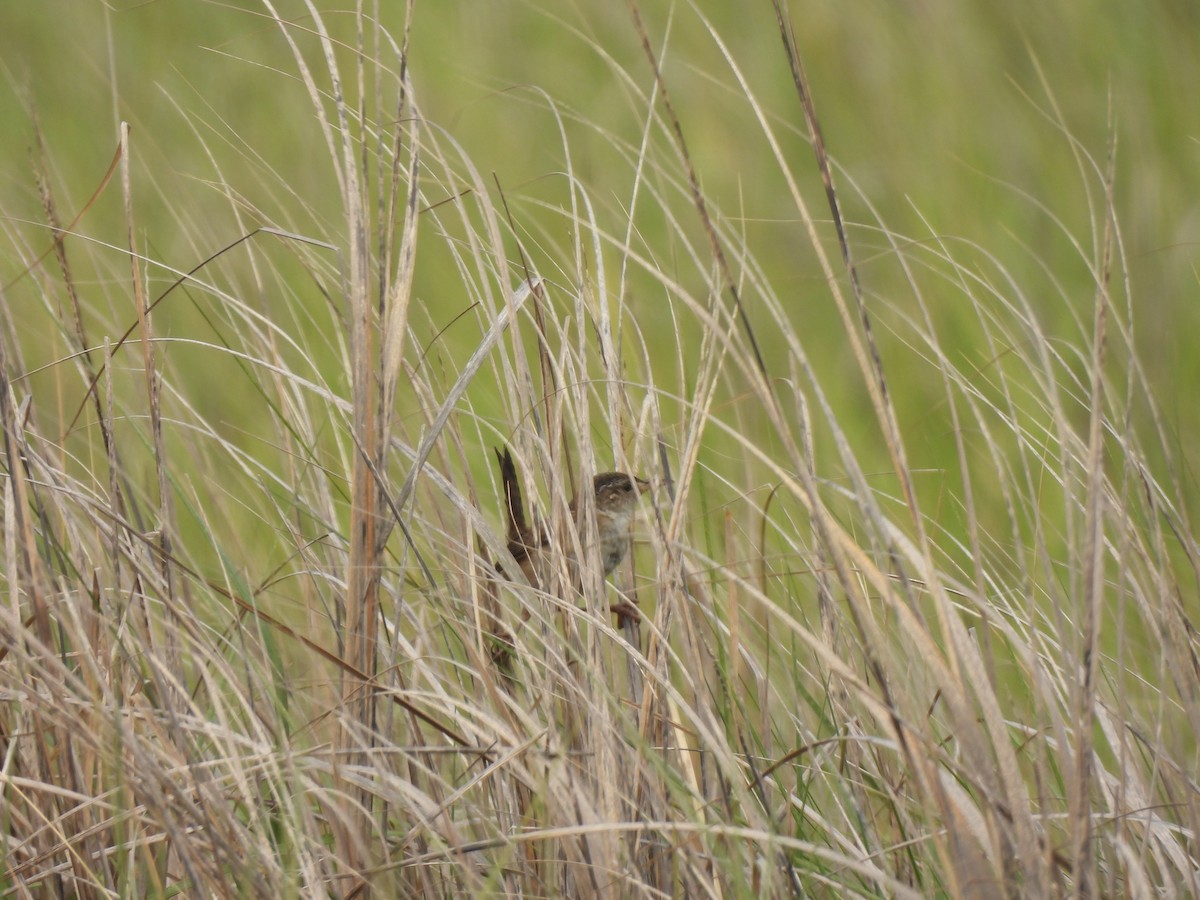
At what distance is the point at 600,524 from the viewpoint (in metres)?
1.99

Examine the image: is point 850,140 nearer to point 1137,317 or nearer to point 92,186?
point 1137,317

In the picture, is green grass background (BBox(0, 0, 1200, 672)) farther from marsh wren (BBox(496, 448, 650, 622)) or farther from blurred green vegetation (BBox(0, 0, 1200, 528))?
marsh wren (BBox(496, 448, 650, 622))

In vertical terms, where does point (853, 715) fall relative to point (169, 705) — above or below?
below

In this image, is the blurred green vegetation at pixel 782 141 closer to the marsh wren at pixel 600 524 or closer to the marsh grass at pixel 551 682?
the marsh wren at pixel 600 524

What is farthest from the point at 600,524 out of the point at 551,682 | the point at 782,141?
the point at 782,141

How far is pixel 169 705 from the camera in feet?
4.38

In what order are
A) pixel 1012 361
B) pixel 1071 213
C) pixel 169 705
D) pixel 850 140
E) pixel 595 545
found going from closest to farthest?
pixel 169 705
pixel 595 545
pixel 1012 361
pixel 1071 213
pixel 850 140

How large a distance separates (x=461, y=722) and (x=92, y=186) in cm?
435


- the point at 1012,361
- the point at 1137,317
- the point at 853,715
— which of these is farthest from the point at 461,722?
the point at 1137,317

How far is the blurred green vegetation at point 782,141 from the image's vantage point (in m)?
3.88

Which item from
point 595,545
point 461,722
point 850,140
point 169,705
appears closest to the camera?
point 169,705

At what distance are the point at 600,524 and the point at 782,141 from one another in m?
3.16

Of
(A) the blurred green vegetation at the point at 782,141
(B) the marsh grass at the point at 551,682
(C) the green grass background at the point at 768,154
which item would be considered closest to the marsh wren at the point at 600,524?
(B) the marsh grass at the point at 551,682

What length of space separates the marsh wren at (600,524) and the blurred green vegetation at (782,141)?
1.60m
